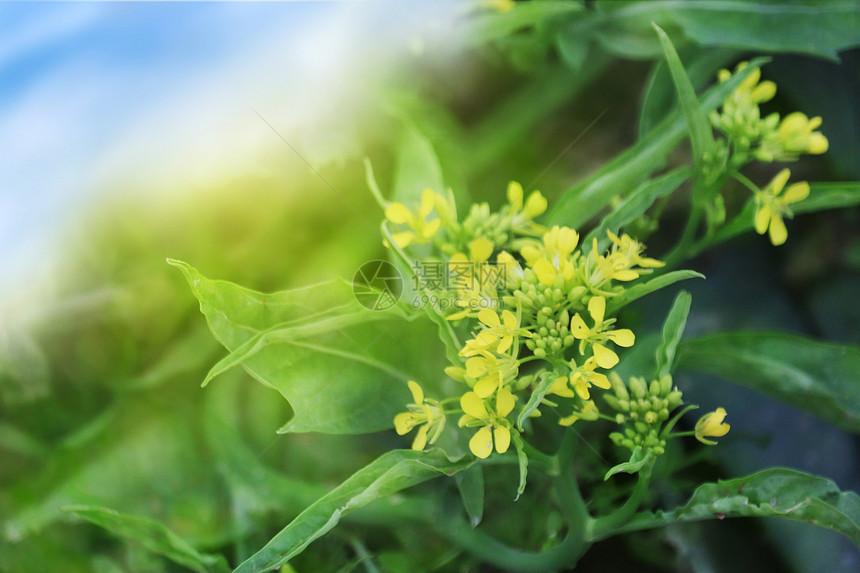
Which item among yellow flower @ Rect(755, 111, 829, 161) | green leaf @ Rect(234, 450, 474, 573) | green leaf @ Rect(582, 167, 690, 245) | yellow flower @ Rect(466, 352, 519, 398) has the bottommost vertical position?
green leaf @ Rect(234, 450, 474, 573)

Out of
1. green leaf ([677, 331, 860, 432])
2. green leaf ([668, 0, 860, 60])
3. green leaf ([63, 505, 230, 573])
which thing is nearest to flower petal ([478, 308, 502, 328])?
green leaf ([677, 331, 860, 432])

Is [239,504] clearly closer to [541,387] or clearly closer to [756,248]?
[541,387]

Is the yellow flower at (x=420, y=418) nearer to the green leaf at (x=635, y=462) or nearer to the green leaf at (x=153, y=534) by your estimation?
the green leaf at (x=635, y=462)

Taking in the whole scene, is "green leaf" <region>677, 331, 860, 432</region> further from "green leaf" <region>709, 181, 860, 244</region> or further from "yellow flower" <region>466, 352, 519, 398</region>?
"yellow flower" <region>466, 352, 519, 398</region>

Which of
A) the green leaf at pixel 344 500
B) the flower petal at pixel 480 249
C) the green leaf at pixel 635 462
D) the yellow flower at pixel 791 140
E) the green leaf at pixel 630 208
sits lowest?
the green leaf at pixel 635 462

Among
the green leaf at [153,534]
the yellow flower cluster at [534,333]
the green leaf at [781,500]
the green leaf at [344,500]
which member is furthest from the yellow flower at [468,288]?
the green leaf at [153,534]

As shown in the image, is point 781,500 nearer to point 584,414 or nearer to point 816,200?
point 584,414
